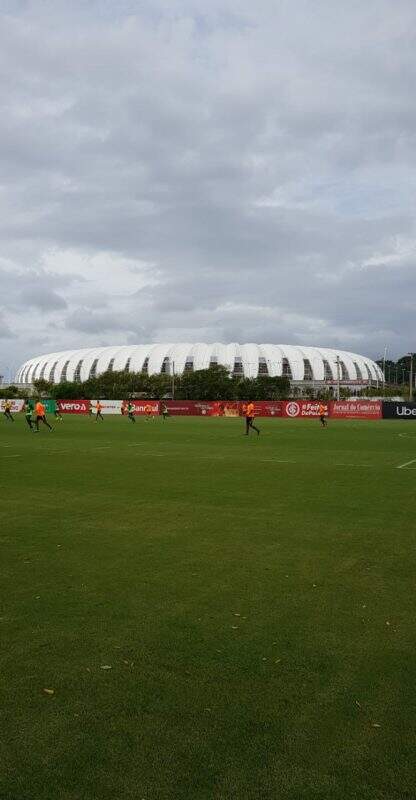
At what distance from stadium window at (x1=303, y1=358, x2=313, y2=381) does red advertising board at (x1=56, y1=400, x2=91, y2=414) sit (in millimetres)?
77591

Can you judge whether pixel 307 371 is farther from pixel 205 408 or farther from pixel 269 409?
pixel 269 409

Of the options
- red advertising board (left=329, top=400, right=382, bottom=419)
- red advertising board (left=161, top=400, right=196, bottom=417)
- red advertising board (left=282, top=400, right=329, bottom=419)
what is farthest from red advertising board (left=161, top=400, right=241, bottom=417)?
red advertising board (left=329, top=400, right=382, bottom=419)

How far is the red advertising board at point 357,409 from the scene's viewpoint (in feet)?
180

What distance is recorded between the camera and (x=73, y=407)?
2717 inches

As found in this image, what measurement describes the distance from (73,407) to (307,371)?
8047 centimetres

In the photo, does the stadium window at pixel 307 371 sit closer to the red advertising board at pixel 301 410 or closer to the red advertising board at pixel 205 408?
the red advertising board at pixel 205 408

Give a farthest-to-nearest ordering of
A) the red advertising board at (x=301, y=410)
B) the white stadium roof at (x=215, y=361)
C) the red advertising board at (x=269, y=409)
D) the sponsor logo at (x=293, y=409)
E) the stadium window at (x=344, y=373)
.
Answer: the stadium window at (x=344, y=373) < the white stadium roof at (x=215, y=361) < the red advertising board at (x=269, y=409) < the sponsor logo at (x=293, y=409) < the red advertising board at (x=301, y=410)

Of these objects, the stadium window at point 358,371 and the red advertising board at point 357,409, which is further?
the stadium window at point 358,371

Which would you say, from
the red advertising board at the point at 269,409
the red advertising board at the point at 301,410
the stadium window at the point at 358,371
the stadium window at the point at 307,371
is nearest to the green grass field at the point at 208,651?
the red advertising board at the point at 301,410

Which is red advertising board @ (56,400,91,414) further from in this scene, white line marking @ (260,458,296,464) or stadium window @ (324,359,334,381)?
stadium window @ (324,359,334,381)

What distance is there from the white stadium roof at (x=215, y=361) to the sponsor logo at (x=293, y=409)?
70164mm

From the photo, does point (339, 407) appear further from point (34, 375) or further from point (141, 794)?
point (34, 375)

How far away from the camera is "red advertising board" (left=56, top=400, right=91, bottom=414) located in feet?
224

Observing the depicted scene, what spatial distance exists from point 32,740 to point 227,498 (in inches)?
343
